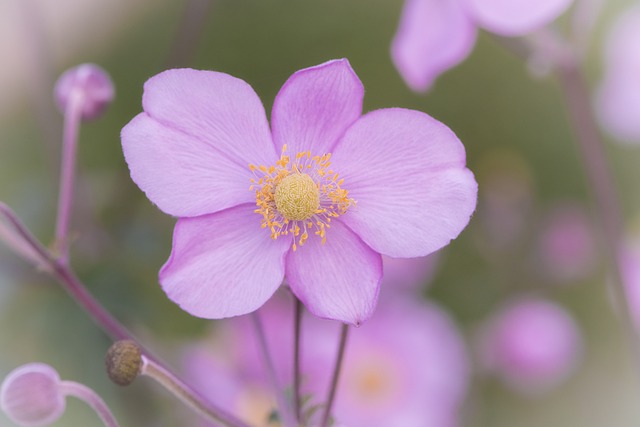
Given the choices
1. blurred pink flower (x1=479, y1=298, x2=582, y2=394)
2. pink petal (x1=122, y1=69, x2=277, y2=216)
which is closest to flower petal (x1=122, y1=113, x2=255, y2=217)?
pink petal (x1=122, y1=69, x2=277, y2=216)

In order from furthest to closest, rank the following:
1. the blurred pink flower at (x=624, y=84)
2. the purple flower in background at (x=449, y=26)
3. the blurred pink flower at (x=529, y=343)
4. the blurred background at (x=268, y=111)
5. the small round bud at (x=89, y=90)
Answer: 1. the blurred pink flower at (x=624, y=84)
2. the blurred pink flower at (x=529, y=343)
3. the blurred background at (x=268, y=111)
4. the purple flower in background at (x=449, y=26)
5. the small round bud at (x=89, y=90)

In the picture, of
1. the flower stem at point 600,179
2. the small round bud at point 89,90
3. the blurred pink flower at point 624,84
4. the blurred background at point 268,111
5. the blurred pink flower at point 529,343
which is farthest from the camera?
the blurred pink flower at point 624,84

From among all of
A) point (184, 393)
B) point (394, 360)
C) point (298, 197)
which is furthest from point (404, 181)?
point (394, 360)

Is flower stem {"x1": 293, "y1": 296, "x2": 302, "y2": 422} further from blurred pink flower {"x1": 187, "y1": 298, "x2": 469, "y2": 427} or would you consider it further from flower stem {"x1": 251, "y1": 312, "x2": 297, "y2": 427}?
blurred pink flower {"x1": 187, "y1": 298, "x2": 469, "y2": 427}

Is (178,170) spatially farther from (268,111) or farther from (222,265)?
(268,111)

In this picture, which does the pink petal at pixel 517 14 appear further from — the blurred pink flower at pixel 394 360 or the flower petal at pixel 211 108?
the blurred pink flower at pixel 394 360

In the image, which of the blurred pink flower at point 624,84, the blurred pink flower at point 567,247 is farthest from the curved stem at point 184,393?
the blurred pink flower at point 624,84

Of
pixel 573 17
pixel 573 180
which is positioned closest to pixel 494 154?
pixel 573 180
